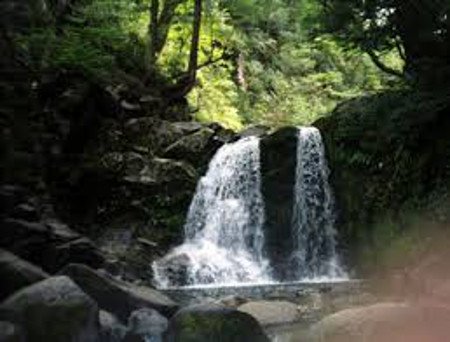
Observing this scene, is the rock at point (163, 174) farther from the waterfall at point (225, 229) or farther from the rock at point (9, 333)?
the rock at point (9, 333)

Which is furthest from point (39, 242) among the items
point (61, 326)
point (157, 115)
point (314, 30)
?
point (157, 115)

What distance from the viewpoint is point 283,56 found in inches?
1328

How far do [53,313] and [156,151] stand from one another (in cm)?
1116

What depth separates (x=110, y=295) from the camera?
11.1 metres

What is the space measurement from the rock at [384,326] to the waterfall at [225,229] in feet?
25.5

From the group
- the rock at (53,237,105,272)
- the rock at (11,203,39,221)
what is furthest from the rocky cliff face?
the rock at (11,203,39,221)

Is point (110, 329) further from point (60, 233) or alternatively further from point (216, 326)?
point (60, 233)

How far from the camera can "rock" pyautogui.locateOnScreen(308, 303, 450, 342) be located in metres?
8.91

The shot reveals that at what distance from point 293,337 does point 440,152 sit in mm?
6430

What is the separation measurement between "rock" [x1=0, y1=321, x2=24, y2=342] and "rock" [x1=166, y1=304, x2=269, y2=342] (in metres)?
1.94

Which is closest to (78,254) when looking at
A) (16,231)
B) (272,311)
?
(16,231)

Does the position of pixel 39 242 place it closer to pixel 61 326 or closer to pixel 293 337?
pixel 61 326

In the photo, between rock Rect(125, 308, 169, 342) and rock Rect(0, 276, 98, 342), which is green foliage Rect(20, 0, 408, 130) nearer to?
rock Rect(125, 308, 169, 342)

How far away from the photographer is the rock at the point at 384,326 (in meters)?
8.91
